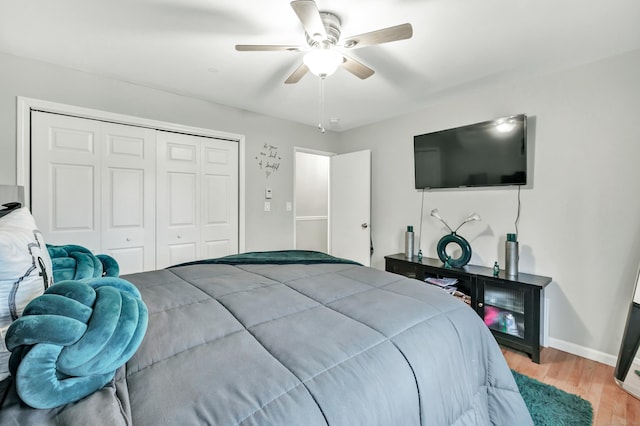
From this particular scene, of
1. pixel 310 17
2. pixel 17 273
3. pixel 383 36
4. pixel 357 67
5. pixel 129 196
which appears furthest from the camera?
pixel 129 196

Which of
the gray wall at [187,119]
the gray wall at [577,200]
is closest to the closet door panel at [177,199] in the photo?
the gray wall at [187,119]

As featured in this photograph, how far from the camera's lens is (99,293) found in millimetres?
733

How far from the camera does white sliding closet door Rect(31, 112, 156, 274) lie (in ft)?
7.65

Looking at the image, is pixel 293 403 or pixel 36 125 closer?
pixel 293 403

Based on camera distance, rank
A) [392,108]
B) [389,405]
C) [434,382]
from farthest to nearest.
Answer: [392,108], [434,382], [389,405]

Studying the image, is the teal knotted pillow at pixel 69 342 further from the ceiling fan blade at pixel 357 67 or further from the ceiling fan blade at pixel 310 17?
the ceiling fan blade at pixel 357 67

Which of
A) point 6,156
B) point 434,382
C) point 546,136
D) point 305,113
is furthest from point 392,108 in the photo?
point 6,156

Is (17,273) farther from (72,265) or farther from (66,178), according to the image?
(66,178)

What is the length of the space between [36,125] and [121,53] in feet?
3.07

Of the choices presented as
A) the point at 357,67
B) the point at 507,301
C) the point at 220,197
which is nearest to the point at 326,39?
the point at 357,67

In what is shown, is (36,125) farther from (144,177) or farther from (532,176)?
(532,176)

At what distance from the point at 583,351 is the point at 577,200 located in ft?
3.94

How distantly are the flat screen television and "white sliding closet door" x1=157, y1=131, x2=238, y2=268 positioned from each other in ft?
7.20

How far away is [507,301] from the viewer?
2473mm
